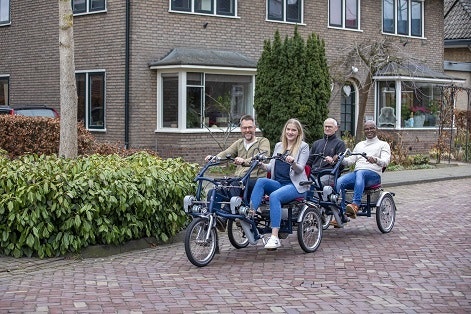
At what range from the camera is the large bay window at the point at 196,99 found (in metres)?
22.6

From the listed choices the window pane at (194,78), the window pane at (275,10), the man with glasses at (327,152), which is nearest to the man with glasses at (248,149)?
the man with glasses at (327,152)

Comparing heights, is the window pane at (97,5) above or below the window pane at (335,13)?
below

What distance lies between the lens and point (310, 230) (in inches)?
408

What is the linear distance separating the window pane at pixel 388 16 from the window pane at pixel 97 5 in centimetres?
1101

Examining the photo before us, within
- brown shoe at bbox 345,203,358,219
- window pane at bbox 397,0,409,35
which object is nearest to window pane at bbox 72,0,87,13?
window pane at bbox 397,0,409,35

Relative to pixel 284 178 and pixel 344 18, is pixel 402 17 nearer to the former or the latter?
pixel 344 18

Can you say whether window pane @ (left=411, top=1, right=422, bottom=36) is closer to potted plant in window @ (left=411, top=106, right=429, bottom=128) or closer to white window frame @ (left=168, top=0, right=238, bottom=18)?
potted plant in window @ (left=411, top=106, right=429, bottom=128)

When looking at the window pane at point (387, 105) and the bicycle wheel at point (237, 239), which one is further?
the window pane at point (387, 105)

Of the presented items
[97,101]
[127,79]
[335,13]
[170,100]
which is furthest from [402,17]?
[97,101]

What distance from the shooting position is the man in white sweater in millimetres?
11672

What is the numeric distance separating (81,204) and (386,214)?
4601 millimetres

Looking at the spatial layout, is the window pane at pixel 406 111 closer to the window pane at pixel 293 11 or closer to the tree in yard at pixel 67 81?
the window pane at pixel 293 11

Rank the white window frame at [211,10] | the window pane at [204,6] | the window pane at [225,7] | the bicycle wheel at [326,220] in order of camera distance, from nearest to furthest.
Answer: the bicycle wheel at [326,220] → the white window frame at [211,10] → the window pane at [204,6] → the window pane at [225,7]

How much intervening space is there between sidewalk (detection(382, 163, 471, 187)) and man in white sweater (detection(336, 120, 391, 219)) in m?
7.12
